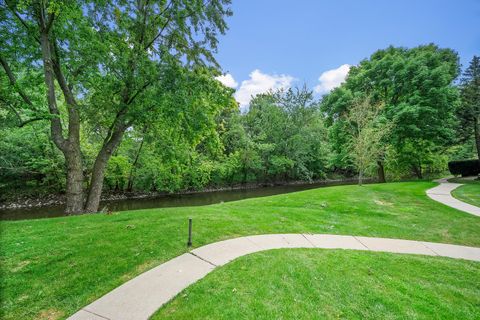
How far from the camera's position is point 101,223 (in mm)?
5828

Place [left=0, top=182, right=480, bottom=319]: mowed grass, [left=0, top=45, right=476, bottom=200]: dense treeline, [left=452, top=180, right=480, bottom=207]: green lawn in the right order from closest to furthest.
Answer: [left=0, top=182, right=480, bottom=319]: mowed grass → [left=452, top=180, right=480, bottom=207]: green lawn → [left=0, top=45, right=476, bottom=200]: dense treeline

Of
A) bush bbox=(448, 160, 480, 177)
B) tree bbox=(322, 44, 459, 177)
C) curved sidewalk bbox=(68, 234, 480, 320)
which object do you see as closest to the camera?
curved sidewalk bbox=(68, 234, 480, 320)

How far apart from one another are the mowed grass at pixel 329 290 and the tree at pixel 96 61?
5796mm

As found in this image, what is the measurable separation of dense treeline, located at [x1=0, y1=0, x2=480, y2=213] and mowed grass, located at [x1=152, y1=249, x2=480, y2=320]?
5793 mm

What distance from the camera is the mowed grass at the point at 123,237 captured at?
3.07 metres

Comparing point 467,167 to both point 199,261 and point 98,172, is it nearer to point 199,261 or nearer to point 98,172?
point 199,261

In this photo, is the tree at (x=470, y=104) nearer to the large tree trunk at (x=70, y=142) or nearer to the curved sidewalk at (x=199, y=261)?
the curved sidewalk at (x=199, y=261)

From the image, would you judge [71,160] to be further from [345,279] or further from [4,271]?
[345,279]

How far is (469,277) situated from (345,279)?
2332 mm

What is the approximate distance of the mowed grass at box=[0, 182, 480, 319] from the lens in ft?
10.1

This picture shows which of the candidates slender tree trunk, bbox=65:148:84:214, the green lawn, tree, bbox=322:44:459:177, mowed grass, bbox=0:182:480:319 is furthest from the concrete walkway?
slender tree trunk, bbox=65:148:84:214

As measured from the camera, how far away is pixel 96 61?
6820 millimetres

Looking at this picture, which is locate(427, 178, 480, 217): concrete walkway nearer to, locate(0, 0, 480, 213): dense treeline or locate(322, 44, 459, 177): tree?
locate(0, 0, 480, 213): dense treeline

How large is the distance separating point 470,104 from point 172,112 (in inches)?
830
